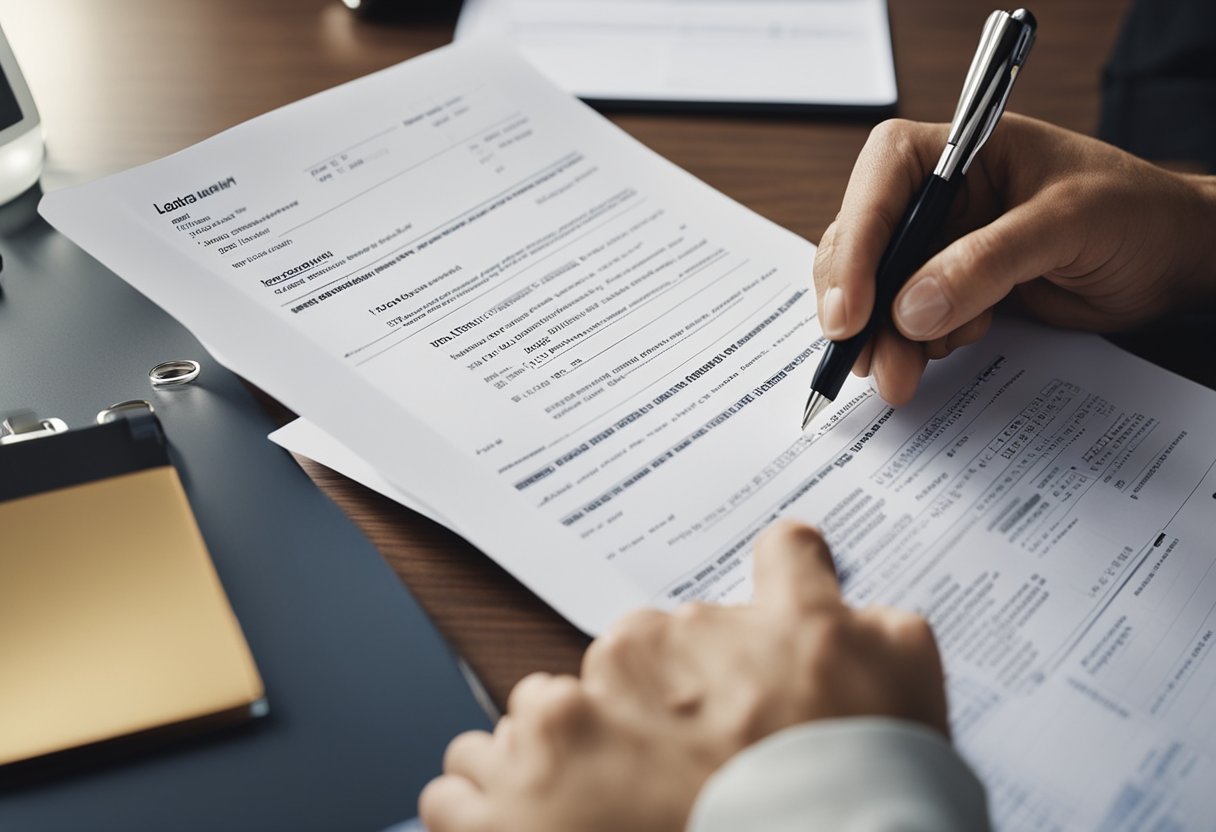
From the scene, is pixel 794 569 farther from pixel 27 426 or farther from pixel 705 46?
pixel 705 46

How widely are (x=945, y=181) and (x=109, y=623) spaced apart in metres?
0.45

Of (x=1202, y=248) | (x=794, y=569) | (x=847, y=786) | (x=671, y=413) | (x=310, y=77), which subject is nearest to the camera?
(x=847, y=786)

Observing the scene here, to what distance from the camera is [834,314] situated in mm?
541

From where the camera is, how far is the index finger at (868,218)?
21.4 inches

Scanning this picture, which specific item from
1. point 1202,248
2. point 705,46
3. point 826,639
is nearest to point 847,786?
point 826,639

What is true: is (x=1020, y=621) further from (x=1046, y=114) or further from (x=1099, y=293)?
(x=1046, y=114)

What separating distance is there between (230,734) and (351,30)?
25.8 inches

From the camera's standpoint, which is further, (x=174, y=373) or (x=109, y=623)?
(x=174, y=373)

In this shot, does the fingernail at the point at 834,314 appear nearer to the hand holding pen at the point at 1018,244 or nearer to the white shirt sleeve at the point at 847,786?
the hand holding pen at the point at 1018,244

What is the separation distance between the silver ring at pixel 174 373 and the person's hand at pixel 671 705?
0.88 feet

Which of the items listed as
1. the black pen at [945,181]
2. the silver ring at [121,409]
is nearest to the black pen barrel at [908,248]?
the black pen at [945,181]

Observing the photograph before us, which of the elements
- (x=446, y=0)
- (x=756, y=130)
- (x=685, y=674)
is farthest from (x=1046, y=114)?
(x=685, y=674)

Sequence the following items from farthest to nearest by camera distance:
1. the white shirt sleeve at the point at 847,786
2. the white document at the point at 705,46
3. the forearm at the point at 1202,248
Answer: the white document at the point at 705,46 < the forearm at the point at 1202,248 < the white shirt sleeve at the point at 847,786

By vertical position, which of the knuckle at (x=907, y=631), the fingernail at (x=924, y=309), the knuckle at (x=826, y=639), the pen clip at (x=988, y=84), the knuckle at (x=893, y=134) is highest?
the pen clip at (x=988, y=84)
